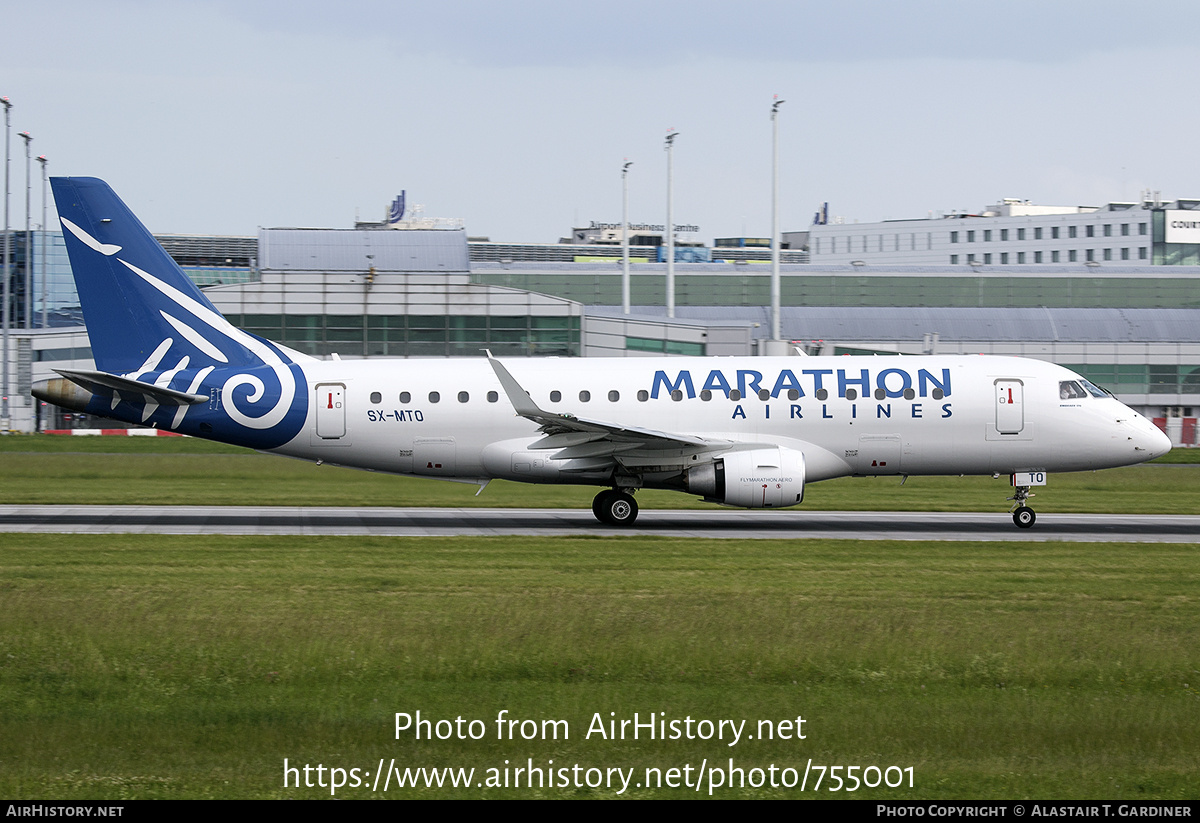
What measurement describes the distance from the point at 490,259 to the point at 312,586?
124190 mm

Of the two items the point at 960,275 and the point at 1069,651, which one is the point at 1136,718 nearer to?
the point at 1069,651

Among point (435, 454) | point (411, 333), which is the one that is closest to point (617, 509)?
point (435, 454)

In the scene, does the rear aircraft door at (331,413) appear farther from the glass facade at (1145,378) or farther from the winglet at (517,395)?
the glass facade at (1145,378)

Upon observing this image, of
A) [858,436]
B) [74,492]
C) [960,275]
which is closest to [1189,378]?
[960,275]

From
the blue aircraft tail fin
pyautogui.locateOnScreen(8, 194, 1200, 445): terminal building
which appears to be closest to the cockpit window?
the blue aircraft tail fin

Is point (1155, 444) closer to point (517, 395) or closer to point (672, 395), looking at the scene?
point (672, 395)

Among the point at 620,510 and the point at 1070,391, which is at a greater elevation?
the point at 1070,391

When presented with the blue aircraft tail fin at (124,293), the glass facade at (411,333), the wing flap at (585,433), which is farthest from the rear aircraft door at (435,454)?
the glass facade at (411,333)

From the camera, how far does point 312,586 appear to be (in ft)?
58.4

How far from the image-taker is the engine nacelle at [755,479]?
25719 millimetres

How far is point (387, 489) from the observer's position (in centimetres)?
3509

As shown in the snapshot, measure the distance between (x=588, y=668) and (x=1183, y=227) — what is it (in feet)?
453

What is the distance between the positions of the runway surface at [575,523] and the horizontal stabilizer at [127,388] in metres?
2.66
